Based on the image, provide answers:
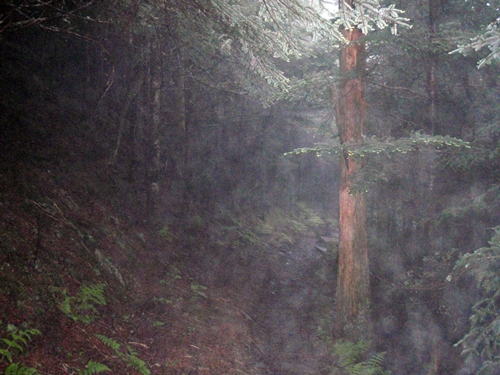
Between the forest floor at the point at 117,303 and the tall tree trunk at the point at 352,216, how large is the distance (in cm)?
118

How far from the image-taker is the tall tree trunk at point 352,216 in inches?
390

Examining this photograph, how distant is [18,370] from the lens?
4.36m

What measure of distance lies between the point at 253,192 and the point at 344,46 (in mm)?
10273

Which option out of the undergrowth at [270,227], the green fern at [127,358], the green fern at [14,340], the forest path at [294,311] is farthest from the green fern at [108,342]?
the undergrowth at [270,227]

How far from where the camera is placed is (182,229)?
42.7ft

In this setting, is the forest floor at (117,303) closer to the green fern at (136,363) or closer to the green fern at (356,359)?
the green fern at (136,363)

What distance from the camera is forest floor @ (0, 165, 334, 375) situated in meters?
5.38

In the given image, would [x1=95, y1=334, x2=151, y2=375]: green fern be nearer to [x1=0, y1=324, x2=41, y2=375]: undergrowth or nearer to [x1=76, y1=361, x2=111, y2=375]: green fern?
[x1=76, y1=361, x2=111, y2=375]: green fern

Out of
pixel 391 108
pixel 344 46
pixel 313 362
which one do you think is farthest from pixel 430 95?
pixel 313 362

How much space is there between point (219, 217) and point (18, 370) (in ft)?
37.9

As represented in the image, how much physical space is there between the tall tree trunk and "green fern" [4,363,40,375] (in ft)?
23.9

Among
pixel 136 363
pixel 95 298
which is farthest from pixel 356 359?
pixel 95 298

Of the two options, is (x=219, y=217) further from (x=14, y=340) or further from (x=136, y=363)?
(x=14, y=340)

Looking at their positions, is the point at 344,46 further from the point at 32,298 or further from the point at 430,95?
the point at 32,298
